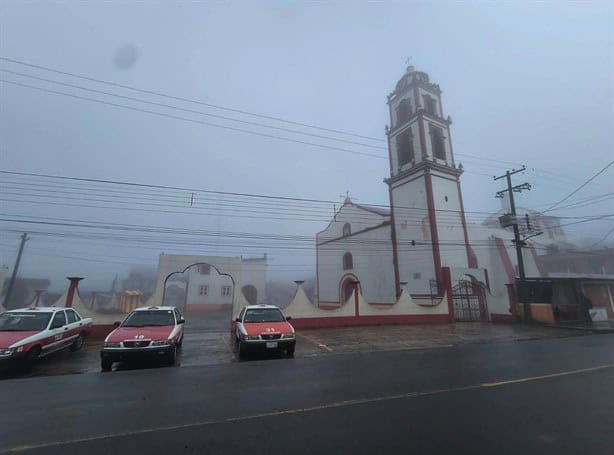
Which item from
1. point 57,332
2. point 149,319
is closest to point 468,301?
point 149,319

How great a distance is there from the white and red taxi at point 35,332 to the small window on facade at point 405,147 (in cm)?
2636

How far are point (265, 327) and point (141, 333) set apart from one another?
3706 millimetres

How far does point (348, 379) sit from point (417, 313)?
14.5 metres

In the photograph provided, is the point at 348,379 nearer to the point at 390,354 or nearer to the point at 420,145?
the point at 390,354

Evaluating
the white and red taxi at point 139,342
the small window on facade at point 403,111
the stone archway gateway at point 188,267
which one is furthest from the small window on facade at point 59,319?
the small window on facade at point 403,111

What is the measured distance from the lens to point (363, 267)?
99.2 feet

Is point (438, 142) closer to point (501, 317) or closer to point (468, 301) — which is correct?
point (468, 301)

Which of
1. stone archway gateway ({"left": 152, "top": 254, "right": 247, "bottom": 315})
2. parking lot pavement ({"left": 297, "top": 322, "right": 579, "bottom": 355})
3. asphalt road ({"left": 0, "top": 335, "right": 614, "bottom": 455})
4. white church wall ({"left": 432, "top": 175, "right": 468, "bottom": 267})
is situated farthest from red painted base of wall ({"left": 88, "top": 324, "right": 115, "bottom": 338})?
white church wall ({"left": 432, "top": 175, "right": 468, "bottom": 267})

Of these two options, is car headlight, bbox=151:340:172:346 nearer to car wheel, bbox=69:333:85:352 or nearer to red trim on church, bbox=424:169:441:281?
car wheel, bbox=69:333:85:352

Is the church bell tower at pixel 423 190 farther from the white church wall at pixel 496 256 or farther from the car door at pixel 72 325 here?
the car door at pixel 72 325

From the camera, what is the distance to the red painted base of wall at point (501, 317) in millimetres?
21375

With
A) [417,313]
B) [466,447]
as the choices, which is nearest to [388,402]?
[466,447]

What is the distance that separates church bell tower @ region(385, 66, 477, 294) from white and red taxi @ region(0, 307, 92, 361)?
65.3 ft

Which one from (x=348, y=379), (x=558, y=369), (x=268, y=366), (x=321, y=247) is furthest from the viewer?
(x=321, y=247)
